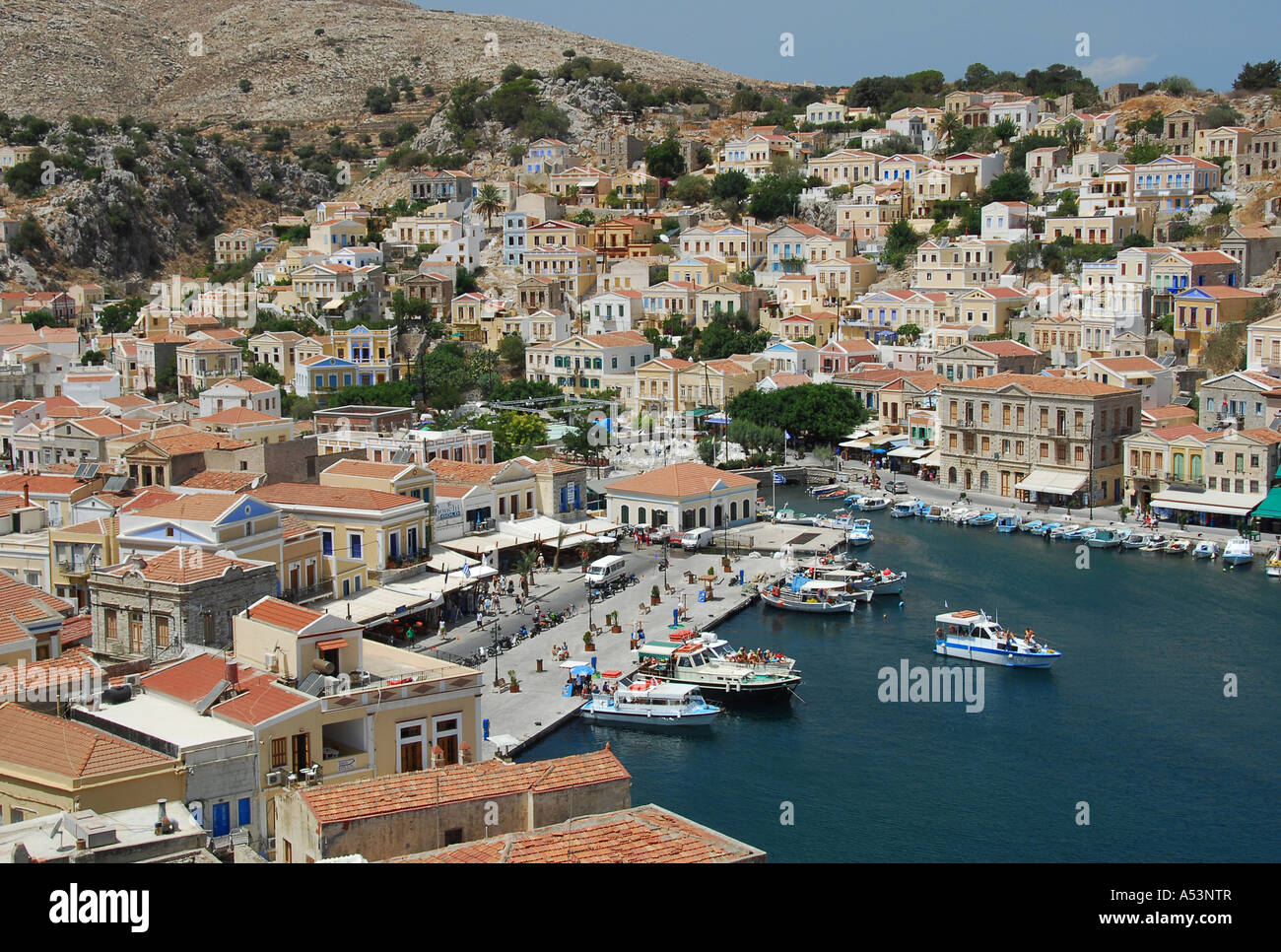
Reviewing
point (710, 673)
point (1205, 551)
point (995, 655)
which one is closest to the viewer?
point (710, 673)

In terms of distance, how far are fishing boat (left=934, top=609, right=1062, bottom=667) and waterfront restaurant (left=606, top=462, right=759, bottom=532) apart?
9.22m

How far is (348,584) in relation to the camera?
25.6 meters

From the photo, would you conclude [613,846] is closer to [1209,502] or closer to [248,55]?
[1209,502]

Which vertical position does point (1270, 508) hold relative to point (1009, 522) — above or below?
above

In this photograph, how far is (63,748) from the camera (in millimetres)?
12359

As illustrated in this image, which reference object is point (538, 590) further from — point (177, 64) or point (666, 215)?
point (177, 64)

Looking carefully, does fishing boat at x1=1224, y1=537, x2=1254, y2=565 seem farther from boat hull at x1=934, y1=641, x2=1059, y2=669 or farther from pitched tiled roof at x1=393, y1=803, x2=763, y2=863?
pitched tiled roof at x1=393, y1=803, x2=763, y2=863

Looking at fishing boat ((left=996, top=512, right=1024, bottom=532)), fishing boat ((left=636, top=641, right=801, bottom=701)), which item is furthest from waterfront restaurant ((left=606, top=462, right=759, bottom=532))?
fishing boat ((left=636, top=641, right=801, bottom=701))

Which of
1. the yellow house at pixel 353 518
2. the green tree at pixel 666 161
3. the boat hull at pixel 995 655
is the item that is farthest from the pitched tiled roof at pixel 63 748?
the green tree at pixel 666 161

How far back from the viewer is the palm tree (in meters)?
64.9

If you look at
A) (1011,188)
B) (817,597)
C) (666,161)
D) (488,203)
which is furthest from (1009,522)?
(666,161)

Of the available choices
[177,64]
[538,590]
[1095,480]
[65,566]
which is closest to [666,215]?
[1095,480]

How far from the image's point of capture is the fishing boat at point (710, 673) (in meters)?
22.6

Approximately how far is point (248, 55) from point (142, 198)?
40810 millimetres
